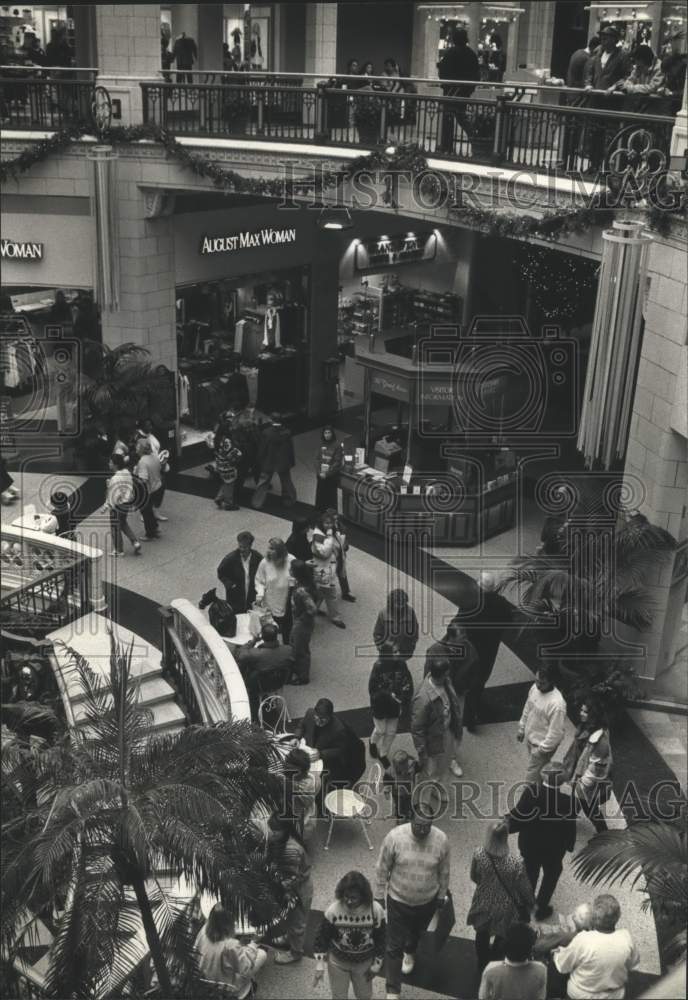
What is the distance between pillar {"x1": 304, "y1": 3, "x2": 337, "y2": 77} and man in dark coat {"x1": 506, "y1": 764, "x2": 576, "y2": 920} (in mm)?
16692

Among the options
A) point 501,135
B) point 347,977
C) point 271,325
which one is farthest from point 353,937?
point 271,325

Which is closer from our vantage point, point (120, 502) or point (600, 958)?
point (600, 958)

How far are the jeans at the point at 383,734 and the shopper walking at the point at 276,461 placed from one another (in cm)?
700

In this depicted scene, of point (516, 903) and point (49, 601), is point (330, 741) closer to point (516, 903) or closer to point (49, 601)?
point (516, 903)

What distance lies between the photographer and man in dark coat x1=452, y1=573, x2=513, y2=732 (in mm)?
11172

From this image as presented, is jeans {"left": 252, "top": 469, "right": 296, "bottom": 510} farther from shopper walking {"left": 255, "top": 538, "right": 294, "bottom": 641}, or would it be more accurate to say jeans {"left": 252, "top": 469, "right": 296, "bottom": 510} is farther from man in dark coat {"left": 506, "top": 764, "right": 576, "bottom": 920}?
man in dark coat {"left": 506, "top": 764, "right": 576, "bottom": 920}

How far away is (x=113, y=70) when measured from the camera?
17.8 metres

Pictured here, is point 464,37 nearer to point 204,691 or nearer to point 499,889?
point 204,691

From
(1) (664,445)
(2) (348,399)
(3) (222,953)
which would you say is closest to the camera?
(3) (222,953)

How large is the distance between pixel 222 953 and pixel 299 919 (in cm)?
106

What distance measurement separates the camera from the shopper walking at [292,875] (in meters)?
7.44

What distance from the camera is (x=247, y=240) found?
2009 cm

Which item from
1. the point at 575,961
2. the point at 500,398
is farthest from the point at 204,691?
the point at 500,398

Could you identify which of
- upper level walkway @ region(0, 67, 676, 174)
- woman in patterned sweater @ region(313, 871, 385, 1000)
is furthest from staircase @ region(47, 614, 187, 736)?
upper level walkway @ region(0, 67, 676, 174)
